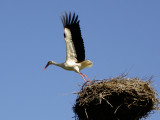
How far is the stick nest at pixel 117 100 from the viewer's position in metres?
8.32

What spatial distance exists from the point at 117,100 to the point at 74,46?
2.62m

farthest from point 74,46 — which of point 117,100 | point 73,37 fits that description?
point 117,100

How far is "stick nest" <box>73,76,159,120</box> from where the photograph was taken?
8320mm

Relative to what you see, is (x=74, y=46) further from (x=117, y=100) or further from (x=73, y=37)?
(x=117, y=100)

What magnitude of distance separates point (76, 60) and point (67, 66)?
32cm

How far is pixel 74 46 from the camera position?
34.4ft

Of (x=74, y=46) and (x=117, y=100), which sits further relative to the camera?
(x=74, y=46)

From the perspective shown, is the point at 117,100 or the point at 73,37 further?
the point at 73,37

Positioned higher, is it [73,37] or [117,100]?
[73,37]

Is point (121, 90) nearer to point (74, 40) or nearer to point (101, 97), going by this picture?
point (101, 97)

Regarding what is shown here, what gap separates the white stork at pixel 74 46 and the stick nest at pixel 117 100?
1.92 meters

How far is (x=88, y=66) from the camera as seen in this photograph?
10617mm

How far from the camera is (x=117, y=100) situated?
839 centimetres

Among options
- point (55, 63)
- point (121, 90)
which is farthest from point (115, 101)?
point (55, 63)
